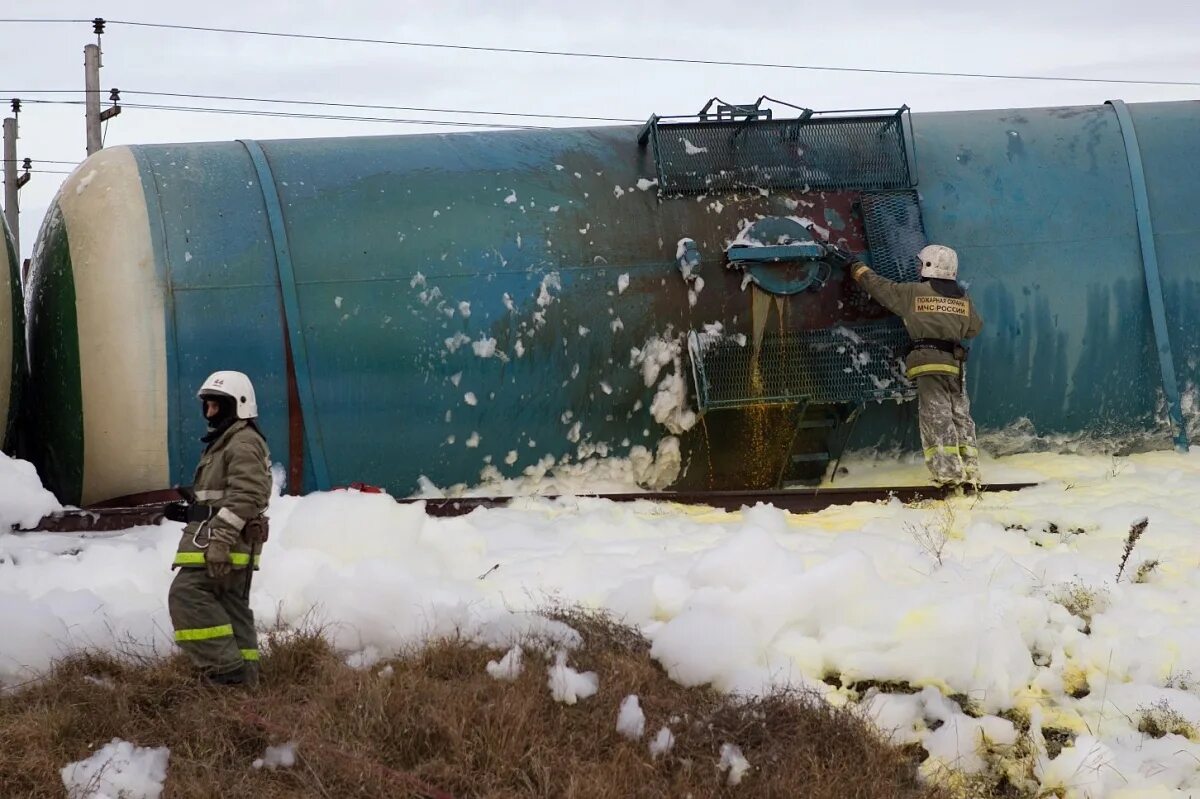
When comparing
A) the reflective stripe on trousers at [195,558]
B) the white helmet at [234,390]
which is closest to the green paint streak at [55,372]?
the white helmet at [234,390]

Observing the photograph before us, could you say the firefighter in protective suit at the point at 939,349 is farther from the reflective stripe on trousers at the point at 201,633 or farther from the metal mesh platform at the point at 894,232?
the reflective stripe on trousers at the point at 201,633

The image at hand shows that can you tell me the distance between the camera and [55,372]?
→ 699 centimetres

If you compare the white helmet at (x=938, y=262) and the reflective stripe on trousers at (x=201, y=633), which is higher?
the white helmet at (x=938, y=262)

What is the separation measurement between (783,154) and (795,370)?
1.30 m

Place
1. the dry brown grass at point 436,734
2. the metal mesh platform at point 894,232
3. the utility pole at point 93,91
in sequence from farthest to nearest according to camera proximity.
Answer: the utility pole at point 93,91 → the metal mesh platform at point 894,232 → the dry brown grass at point 436,734

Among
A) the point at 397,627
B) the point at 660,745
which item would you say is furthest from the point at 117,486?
the point at 660,745

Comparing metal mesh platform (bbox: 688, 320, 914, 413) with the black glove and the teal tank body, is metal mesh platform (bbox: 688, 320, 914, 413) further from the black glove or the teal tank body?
the black glove

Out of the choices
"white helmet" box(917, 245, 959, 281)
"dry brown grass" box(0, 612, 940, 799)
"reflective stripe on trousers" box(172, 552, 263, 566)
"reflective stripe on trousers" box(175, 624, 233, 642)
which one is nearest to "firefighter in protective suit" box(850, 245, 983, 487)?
"white helmet" box(917, 245, 959, 281)

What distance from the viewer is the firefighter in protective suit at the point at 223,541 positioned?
4504mm

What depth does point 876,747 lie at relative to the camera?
432cm

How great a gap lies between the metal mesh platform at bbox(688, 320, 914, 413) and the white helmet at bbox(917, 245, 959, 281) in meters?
0.50

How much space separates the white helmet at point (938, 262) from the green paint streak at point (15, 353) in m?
4.84

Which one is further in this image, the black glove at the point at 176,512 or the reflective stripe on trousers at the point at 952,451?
the reflective stripe on trousers at the point at 952,451

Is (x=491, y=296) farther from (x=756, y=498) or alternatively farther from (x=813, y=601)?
(x=813, y=601)
